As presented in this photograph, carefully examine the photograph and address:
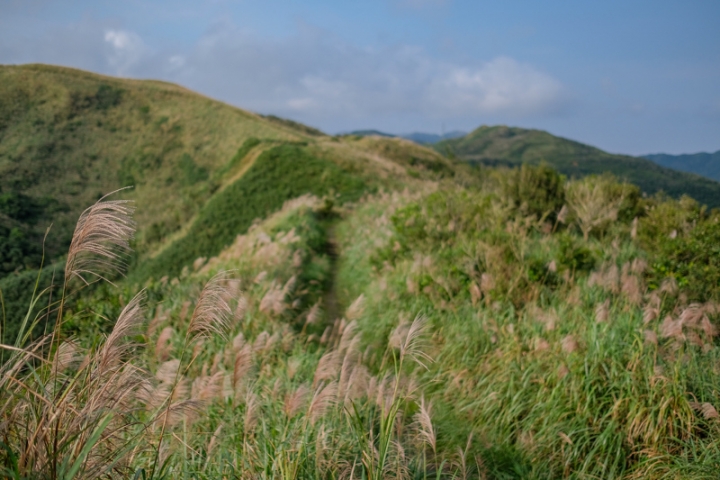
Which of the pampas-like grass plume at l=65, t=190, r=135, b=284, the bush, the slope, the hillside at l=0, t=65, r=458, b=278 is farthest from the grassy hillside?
the slope

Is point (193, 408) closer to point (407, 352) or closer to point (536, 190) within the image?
point (407, 352)

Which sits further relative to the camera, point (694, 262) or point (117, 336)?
point (694, 262)

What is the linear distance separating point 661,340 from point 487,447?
224cm

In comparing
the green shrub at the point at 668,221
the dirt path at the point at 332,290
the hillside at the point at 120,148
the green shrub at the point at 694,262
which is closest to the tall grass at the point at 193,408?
the dirt path at the point at 332,290

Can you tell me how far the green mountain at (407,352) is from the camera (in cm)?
219

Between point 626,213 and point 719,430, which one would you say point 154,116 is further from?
point 719,430

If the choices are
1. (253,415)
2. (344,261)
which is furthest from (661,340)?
(344,261)

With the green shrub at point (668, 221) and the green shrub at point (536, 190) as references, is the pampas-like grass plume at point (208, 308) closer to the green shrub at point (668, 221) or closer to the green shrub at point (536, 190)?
the green shrub at point (668, 221)

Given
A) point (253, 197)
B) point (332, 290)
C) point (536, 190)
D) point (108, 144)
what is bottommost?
point (332, 290)

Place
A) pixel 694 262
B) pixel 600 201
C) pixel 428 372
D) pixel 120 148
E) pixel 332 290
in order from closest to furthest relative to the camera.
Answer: pixel 428 372, pixel 694 262, pixel 600 201, pixel 332 290, pixel 120 148

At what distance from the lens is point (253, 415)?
313cm

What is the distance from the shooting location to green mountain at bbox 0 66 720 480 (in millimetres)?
2189

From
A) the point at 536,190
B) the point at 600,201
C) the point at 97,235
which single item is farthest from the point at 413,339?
the point at 536,190

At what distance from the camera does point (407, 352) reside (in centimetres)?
246
